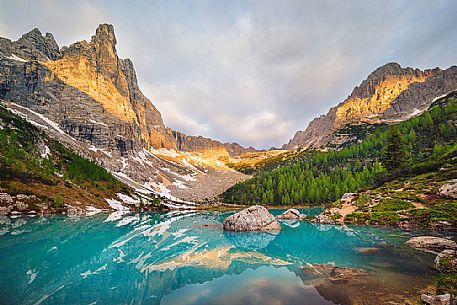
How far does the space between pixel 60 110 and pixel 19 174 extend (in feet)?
375

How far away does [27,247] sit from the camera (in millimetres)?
26922

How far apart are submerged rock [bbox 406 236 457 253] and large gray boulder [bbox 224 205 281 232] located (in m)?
22.9

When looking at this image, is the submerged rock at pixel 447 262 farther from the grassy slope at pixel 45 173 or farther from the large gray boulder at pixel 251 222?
the grassy slope at pixel 45 173

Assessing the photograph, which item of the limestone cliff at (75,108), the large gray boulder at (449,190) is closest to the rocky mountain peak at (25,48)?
the limestone cliff at (75,108)

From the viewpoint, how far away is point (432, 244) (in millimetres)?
22250

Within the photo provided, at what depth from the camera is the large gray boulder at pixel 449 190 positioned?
34222mm

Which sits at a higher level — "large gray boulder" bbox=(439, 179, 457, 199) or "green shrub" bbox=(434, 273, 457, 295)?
"large gray boulder" bbox=(439, 179, 457, 199)

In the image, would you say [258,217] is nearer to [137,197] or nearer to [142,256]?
[142,256]

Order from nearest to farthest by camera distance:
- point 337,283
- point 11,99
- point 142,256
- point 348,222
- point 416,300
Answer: point 416,300 < point 337,283 < point 142,256 < point 348,222 < point 11,99

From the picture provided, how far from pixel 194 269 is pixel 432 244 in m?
22.2

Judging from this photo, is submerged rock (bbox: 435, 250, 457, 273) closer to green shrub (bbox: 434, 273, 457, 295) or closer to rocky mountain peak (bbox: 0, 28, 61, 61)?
green shrub (bbox: 434, 273, 457, 295)

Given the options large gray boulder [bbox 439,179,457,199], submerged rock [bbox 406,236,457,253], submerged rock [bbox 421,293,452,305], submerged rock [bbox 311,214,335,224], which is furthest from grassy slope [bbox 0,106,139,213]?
large gray boulder [bbox 439,179,457,199]

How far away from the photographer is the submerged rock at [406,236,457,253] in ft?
69.4

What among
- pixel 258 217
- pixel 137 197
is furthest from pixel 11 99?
pixel 258 217
